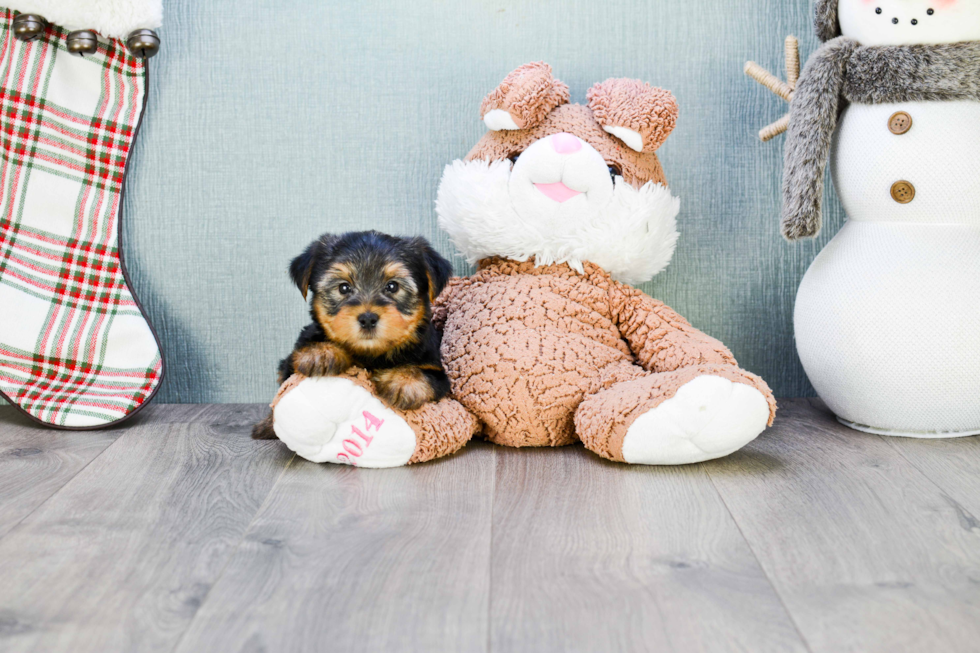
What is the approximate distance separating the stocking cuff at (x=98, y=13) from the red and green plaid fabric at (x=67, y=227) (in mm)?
66

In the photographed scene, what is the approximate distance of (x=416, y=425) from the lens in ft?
5.32

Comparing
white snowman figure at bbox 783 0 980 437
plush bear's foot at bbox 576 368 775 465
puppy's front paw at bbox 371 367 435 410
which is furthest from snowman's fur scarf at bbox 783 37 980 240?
puppy's front paw at bbox 371 367 435 410

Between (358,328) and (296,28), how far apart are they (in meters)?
0.99

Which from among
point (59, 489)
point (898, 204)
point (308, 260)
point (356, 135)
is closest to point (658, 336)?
point (898, 204)

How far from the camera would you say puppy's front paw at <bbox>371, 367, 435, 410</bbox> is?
1.60 meters

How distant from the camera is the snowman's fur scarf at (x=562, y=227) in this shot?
1808 millimetres

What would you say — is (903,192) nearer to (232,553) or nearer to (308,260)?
(308,260)

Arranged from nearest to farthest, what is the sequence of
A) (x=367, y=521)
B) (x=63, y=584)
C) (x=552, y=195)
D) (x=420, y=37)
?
1. (x=63, y=584)
2. (x=367, y=521)
3. (x=552, y=195)
4. (x=420, y=37)

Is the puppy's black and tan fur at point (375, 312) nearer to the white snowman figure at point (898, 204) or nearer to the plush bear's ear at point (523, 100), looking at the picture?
the plush bear's ear at point (523, 100)

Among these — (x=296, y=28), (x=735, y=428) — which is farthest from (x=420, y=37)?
(x=735, y=428)

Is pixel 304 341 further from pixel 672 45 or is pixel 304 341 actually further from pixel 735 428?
pixel 672 45

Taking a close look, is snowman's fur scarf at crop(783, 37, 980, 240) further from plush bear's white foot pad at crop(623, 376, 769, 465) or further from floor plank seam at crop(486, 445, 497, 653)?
floor plank seam at crop(486, 445, 497, 653)

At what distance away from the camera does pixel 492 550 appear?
1237 mm

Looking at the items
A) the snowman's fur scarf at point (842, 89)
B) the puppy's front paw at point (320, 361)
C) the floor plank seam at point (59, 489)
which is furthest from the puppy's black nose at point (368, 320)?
the snowman's fur scarf at point (842, 89)
